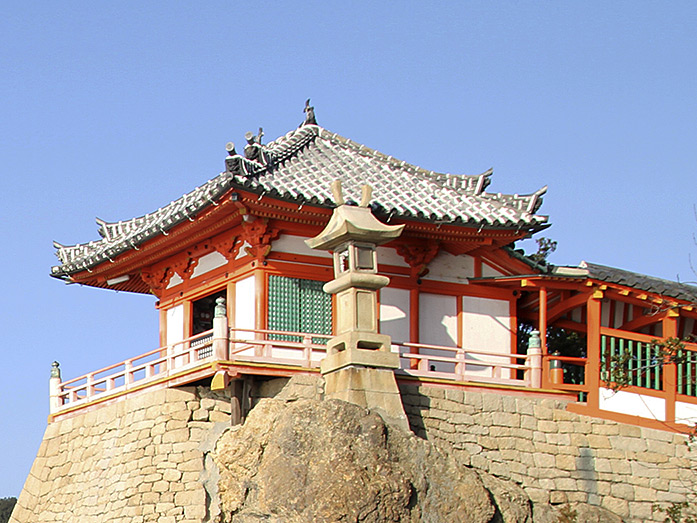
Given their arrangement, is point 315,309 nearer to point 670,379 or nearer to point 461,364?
point 461,364

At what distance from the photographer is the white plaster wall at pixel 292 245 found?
70.0 feet

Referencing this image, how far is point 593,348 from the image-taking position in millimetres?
21531

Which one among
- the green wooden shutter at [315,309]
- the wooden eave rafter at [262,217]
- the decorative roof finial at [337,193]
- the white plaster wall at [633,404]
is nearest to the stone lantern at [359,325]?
the decorative roof finial at [337,193]

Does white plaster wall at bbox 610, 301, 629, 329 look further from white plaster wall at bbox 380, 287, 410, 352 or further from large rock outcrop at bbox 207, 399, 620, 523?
large rock outcrop at bbox 207, 399, 620, 523

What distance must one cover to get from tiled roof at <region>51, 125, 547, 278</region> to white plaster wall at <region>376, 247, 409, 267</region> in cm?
92

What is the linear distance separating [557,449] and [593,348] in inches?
→ 79.5

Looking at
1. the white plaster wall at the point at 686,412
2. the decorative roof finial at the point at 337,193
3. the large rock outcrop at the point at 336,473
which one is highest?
the decorative roof finial at the point at 337,193

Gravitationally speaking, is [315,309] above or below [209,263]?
below

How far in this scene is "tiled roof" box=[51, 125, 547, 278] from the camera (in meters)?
20.7

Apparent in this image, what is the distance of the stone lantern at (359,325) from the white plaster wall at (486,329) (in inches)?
145

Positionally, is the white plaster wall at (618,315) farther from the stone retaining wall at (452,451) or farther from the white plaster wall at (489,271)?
the stone retaining wall at (452,451)

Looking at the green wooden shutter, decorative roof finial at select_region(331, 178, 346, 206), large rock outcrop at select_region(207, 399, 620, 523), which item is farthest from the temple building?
large rock outcrop at select_region(207, 399, 620, 523)

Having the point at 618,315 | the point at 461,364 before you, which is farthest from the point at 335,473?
the point at 618,315

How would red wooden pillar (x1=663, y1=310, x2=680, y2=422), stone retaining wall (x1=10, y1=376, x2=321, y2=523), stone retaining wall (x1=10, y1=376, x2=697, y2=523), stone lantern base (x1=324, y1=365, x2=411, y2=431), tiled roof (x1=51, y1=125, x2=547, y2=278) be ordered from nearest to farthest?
stone lantern base (x1=324, y1=365, x2=411, y2=431)
stone retaining wall (x1=10, y1=376, x2=321, y2=523)
stone retaining wall (x1=10, y1=376, x2=697, y2=523)
tiled roof (x1=51, y1=125, x2=547, y2=278)
red wooden pillar (x1=663, y1=310, x2=680, y2=422)
